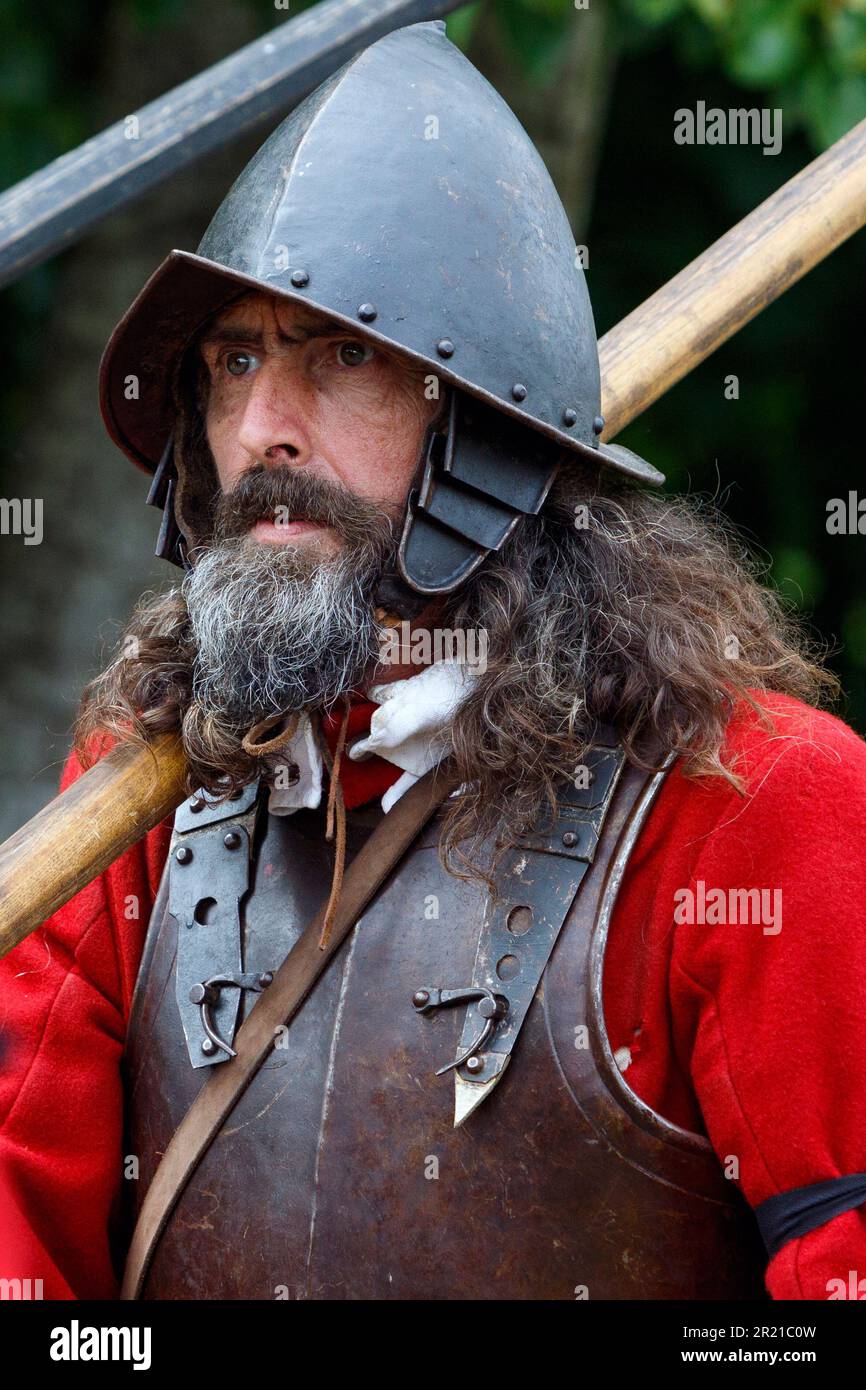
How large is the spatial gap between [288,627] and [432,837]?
0.35m

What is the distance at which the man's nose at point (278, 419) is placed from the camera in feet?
8.04

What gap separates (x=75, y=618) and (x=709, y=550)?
2.24 m

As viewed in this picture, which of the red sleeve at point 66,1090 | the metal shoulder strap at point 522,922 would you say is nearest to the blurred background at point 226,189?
the red sleeve at point 66,1090

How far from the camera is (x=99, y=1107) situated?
98.6 inches

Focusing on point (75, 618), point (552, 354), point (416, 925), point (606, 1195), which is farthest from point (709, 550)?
point (75, 618)

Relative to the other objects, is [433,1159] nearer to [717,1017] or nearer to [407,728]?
[717,1017]

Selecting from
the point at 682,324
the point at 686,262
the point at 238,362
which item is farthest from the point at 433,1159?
the point at 686,262

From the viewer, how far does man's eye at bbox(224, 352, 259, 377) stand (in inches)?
100

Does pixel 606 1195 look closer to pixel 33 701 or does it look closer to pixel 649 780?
pixel 649 780

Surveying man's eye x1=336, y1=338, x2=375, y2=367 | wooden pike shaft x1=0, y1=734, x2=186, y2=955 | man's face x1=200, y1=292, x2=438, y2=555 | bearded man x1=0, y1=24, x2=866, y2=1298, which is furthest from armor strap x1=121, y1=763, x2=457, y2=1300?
man's eye x1=336, y1=338, x2=375, y2=367

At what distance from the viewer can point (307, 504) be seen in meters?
2.45

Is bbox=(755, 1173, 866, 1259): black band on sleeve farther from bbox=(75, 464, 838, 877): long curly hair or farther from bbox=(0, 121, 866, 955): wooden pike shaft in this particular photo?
bbox=(0, 121, 866, 955): wooden pike shaft

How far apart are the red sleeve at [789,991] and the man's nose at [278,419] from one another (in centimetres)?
78
